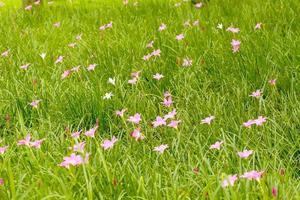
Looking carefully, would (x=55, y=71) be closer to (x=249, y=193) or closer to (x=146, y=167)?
(x=146, y=167)

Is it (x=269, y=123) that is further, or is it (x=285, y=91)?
(x=285, y=91)

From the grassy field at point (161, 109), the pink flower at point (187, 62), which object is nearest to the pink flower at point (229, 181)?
the grassy field at point (161, 109)

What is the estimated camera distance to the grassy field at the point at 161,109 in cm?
233

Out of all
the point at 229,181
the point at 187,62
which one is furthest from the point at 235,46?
the point at 229,181

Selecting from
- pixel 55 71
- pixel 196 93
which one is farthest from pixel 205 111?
pixel 55 71

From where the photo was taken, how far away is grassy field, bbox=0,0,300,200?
2330 millimetres

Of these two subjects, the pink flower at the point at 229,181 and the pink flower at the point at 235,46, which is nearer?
the pink flower at the point at 229,181

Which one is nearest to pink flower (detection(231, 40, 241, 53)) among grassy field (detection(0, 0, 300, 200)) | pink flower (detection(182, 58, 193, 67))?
grassy field (detection(0, 0, 300, 200))

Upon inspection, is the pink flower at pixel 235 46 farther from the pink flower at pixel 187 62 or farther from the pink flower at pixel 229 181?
the pink flower at pixel 229 181

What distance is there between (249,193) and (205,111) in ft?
4.11

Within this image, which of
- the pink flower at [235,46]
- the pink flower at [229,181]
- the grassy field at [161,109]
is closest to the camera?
the pink flower at [229,181]

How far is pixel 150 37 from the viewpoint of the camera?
4887 mm

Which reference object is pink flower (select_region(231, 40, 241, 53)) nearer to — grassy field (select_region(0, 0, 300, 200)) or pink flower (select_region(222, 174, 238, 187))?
grassy field (select_region(0, 0, 300, 200))

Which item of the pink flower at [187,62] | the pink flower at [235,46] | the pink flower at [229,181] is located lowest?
the pink flower at [187,62]
